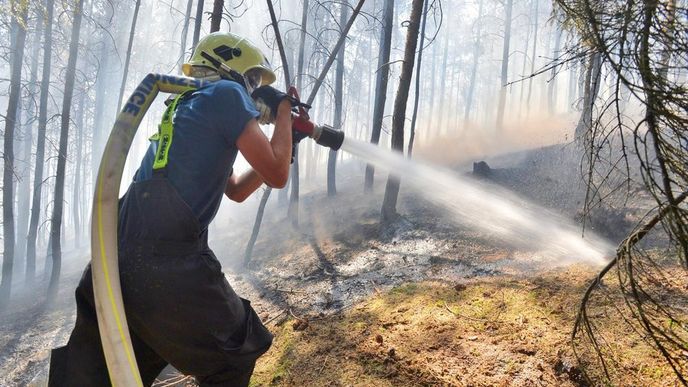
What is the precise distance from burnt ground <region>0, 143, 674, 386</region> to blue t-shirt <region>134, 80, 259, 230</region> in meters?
1.96

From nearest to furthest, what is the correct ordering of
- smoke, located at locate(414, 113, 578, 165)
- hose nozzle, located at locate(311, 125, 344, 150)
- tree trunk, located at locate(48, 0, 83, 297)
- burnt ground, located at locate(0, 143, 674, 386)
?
hose nozzle, located at locate(311, 125, 344, 150) → burnt ground, located at locate(0, 143, 674, 386) → tree trunk, located at locate(48, 0, 83, 297) → smoke, located at locate(414, 113, 578, 165)

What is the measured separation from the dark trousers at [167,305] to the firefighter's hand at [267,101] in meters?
0.67

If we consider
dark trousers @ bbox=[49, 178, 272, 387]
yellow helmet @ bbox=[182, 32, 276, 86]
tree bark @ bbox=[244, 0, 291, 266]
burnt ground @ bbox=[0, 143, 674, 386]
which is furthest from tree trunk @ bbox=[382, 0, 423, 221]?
dark trousers @ bbox=[49, 178, 272, 387]

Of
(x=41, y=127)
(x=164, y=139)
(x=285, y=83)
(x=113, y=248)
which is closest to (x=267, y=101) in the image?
(x=164, y=139)

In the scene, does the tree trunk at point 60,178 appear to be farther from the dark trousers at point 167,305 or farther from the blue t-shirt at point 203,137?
the blue t-shirt at point 203,137

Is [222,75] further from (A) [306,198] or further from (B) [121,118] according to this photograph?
(A) [306,198]

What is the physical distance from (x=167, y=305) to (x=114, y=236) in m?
0.40

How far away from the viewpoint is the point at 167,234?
1.81 meters

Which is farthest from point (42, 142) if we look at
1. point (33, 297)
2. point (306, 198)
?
point (306, 198)

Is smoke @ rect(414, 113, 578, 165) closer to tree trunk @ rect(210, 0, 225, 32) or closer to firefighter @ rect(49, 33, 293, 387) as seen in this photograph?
tree trunk @ rect(210, 0, 225, 32)

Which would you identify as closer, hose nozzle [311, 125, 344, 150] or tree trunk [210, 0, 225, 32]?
hose nozzle [311, 125, 344, 150]

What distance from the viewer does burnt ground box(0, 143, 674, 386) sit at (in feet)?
9.41

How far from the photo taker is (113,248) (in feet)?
5.82

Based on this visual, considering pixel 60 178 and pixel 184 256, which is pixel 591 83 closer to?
pixel 184 256
